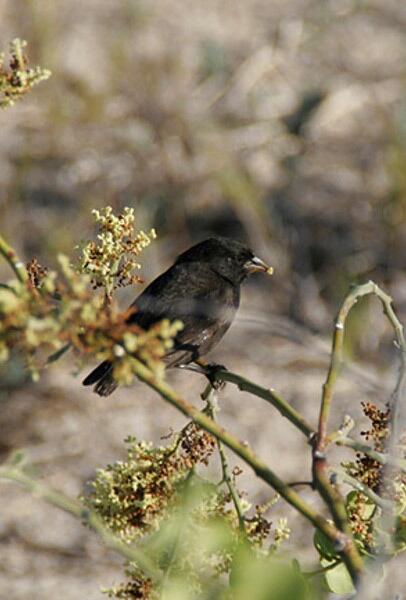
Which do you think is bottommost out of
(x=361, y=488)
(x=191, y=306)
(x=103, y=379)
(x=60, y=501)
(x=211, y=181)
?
(x=60, y=501)

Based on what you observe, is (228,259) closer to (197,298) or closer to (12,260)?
(197,298)

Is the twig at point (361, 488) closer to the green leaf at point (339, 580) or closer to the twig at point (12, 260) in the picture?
the green leaf at point (339, 580)

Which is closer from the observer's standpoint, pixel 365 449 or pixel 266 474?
pixel 266 474

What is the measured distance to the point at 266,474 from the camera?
135 cm

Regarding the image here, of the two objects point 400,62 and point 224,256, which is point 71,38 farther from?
point 224,256

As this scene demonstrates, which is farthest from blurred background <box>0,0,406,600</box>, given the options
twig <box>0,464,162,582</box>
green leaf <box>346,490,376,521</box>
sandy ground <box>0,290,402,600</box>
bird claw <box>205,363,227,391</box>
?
twig <box>0,464,162,582</box>

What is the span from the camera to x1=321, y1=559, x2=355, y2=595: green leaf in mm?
1737

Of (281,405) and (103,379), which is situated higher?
(103,379)

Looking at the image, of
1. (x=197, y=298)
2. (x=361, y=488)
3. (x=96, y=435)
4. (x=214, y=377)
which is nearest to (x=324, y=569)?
(x=361, y=488)

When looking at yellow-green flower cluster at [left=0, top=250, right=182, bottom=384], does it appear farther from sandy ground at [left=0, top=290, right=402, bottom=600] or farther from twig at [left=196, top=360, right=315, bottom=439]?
sandy ground at [left=0, top=290, right=402, bottom=600]

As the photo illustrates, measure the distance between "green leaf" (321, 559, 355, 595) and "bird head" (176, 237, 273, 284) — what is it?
2558 mm

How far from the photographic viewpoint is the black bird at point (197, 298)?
3.65m

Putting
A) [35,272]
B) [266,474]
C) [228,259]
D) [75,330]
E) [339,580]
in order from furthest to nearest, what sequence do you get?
[228,259] → [35,272] → [339,580] → [266,474] → [75,330]

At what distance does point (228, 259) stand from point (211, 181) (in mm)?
3716
